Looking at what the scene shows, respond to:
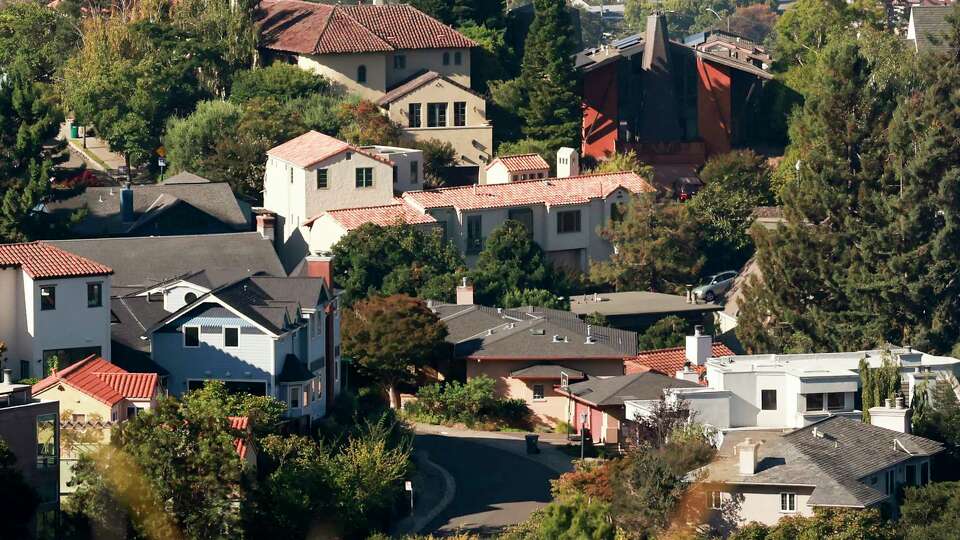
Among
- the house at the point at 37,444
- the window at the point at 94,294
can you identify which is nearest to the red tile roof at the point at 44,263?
the window at the point at 94,294

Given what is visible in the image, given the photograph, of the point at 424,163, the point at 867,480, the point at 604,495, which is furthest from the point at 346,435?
the point at 424,163

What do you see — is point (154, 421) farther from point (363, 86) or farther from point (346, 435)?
point (363, 86)

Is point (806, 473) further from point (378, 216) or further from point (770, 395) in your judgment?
point (378, 216)

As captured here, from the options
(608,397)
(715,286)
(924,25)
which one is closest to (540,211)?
(715,286)

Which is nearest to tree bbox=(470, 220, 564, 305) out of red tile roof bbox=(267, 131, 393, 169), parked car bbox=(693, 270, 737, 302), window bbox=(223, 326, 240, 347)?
parked car bbox=(693, 270, 737, 302)

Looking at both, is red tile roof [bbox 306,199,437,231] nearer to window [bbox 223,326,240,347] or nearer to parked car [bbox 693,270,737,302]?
parked car [bbox 693,270,737,302]

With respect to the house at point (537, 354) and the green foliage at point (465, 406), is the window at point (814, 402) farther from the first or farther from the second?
the green foliage at point (465, 406)
